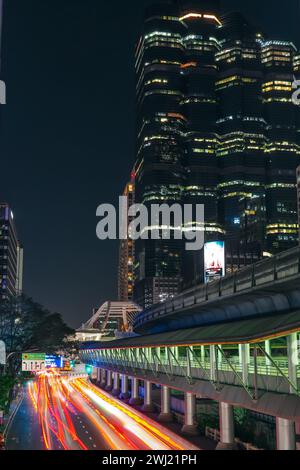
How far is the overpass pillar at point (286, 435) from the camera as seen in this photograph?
106ft

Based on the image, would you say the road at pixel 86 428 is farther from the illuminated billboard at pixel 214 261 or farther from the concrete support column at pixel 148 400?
the illuminated billboard at pixel 214 261

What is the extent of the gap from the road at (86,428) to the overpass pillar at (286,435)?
11.2 m

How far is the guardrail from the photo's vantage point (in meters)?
40.4

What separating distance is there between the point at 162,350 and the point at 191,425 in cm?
2520

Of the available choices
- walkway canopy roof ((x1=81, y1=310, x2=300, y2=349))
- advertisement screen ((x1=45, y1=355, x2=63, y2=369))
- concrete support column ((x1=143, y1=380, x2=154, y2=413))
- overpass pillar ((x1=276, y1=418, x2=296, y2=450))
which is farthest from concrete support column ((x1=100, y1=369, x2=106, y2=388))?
overpass pillar ((x1=276, y1=418, x2=296, y2=450))

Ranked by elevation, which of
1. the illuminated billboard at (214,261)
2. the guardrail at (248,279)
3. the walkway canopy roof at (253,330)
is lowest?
the walkway canopy roof at (253,330)

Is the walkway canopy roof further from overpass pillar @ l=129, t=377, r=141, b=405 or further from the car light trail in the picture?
overpass pillar @ l=129, t=377, r=141, b=405

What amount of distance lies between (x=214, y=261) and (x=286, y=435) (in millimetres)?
49761

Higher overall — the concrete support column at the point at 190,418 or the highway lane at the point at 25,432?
the concrete support column at the point at 190,418

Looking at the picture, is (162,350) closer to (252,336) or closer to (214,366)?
(214,366)

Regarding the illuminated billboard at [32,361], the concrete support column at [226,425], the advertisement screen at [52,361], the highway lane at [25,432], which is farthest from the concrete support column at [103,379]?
the concrete support column at [226,425]

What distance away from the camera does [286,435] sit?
32.4m

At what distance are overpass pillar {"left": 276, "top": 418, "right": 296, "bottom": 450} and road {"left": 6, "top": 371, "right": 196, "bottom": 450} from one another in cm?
1124

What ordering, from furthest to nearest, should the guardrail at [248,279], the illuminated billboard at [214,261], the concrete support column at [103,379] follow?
1. the concrete support column at [103,379]
2. the illuminated billboard at [214,261]
3. the guardrail at [248,279]
